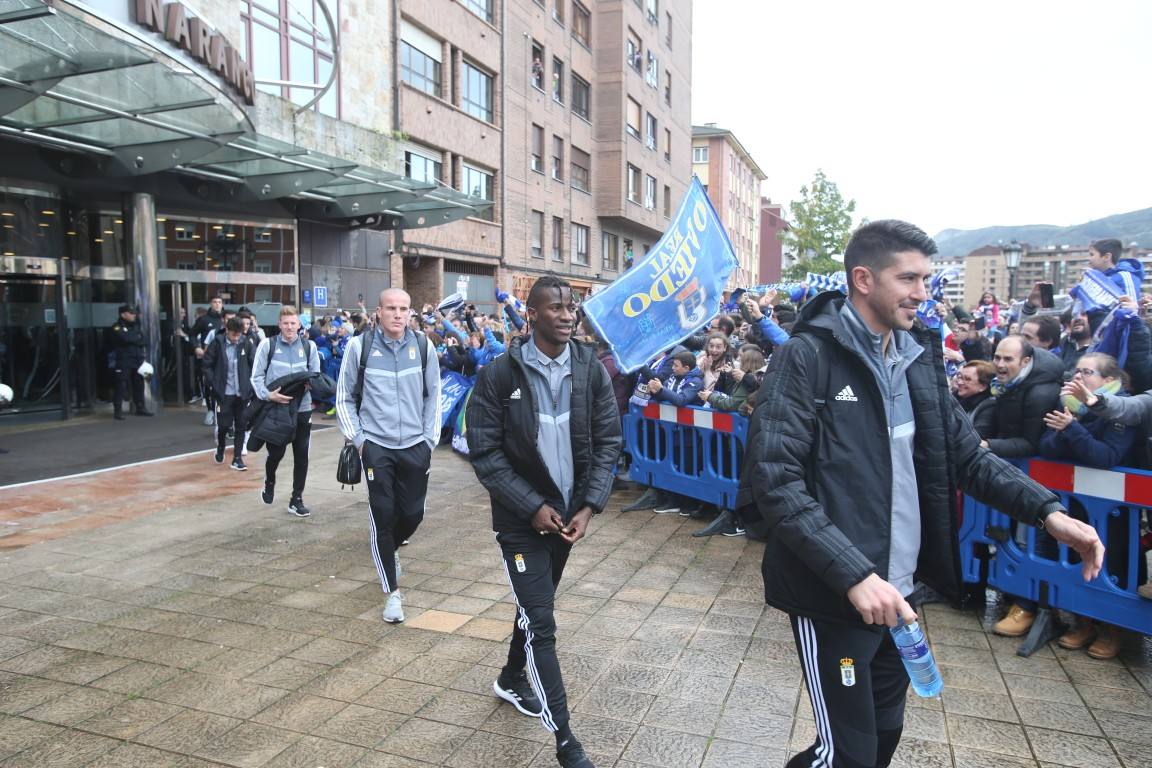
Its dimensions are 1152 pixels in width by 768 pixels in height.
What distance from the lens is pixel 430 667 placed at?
4188 mm

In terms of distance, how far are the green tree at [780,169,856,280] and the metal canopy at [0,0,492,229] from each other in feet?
106

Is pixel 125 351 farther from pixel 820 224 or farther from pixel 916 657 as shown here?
pixel 820 224

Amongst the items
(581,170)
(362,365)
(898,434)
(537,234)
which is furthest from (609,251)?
(898,434)

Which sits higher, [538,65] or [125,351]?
[538,65]

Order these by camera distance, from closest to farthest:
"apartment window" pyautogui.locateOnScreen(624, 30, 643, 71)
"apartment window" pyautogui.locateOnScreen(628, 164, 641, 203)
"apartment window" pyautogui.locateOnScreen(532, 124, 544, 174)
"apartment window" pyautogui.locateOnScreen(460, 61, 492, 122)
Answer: "apartment window" pyautogui.locateOnScreen(460, 61, 492, 122), "apartment window" pyautogui.locateOnScreen(532, 124, 544, 174), "apartment window" pyautogui.locateOnScreen(624, 30, 643, 71), "apartment window" pyautogui.locateOnScreen(628, 164, 641, 203)

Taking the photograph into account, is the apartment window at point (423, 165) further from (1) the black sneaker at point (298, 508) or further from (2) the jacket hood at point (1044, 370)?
(2) the jacket hood at point (1044, 370)

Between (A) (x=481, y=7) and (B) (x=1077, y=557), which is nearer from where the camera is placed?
(B) (x=1077, y=557)

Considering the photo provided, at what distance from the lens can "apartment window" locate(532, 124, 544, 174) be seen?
29397 millimetres

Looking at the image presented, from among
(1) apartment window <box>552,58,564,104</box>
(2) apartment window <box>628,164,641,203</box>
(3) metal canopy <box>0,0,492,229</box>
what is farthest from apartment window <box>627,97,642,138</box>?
(3) metal canopy <box>0,0,492,229</box>

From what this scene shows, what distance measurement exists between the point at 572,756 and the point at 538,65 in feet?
98.0

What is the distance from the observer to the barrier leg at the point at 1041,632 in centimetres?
442

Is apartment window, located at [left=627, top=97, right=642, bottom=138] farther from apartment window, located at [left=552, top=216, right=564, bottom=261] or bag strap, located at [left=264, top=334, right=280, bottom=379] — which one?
bag strap, located at [left=264, top=334, right=280, bottom=379]

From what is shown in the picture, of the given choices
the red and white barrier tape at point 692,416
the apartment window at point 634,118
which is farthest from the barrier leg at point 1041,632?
the apartment window at point 634,118

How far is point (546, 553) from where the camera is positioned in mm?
3391
